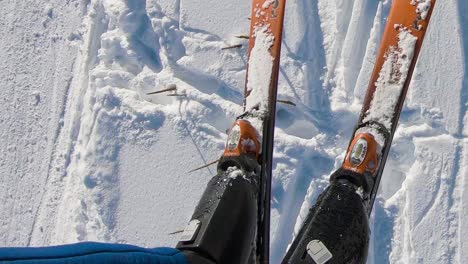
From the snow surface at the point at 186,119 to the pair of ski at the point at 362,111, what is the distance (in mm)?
101

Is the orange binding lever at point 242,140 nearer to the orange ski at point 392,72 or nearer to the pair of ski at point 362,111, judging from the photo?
the pair of ski at point 362,111

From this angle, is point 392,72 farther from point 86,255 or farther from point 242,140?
point 86,255

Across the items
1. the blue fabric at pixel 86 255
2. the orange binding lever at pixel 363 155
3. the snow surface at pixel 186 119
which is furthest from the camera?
the snow surface at pixel 186 119

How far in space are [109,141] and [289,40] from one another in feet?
2.82

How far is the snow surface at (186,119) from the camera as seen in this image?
7.42 ft

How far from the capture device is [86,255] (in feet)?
4.45

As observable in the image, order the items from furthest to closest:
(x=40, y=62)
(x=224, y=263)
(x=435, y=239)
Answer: (x=40, y=62) < (x=435, y=239) < (x=224, y=263)

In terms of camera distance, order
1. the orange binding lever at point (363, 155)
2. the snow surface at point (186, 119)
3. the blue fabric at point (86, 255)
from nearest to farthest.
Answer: the blue fabric at point (86, 255) < the orange binding lever at point (363, 155) < the snow surface at point (186, 119)

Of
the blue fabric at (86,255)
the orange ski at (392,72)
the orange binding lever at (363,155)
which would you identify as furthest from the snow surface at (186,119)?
the blue fabric at (86,255)

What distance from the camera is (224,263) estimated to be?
5.65ft

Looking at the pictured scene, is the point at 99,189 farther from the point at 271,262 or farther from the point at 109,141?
the point at 271,262

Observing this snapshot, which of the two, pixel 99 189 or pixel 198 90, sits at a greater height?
pixel 198 90

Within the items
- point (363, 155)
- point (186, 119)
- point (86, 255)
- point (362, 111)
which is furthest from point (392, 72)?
point (86, 255)

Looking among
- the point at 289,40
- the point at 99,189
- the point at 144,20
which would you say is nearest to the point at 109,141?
the point at 99,189
